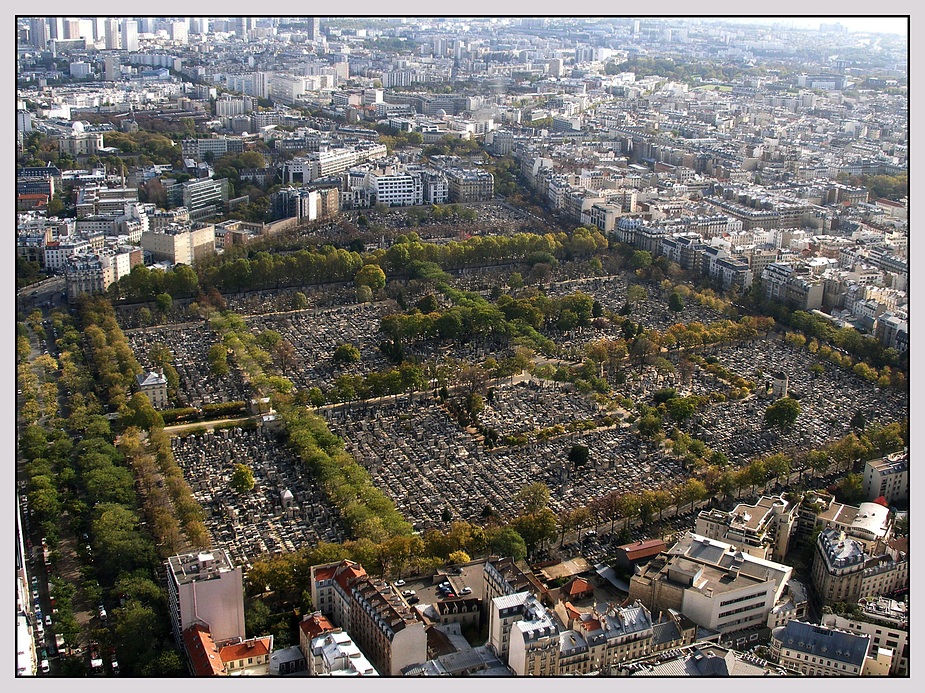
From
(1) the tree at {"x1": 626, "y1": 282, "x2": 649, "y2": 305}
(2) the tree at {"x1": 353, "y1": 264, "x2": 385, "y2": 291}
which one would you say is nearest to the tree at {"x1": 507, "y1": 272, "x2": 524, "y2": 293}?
(1) the tree at {"x1": 626, "y1": 282, "x2": 649, "y2": 305}

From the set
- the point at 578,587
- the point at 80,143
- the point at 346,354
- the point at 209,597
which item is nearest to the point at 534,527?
the point at 578,587

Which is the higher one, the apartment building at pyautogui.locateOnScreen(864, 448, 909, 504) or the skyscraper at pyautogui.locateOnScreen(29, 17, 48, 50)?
the skyscraper at pyautogui.locateOnScreen(29, 17, 48, 50)

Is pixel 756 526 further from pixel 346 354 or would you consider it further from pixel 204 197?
pixel 204 197

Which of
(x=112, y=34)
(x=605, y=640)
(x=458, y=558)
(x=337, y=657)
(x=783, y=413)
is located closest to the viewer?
(x=337, y=657)

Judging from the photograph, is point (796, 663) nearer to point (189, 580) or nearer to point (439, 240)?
point (189, 580)

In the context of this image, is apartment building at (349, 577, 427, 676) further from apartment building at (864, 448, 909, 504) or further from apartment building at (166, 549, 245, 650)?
apartment building at (864, 448, 909, 504)
